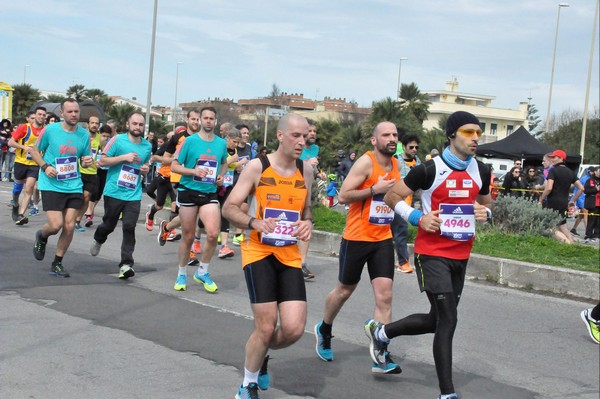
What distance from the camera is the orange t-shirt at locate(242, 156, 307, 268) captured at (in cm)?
526

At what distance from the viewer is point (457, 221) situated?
5535 millimetres

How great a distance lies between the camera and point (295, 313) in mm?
5117

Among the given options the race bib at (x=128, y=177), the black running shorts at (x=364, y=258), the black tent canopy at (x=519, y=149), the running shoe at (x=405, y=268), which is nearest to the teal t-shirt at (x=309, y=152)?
the running shoe at (x=405, y=268)

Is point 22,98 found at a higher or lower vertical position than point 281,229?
higher

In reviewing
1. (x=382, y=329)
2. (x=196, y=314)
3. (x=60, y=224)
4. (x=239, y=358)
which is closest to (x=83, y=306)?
(x=196, y=314)

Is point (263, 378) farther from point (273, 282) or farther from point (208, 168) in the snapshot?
point (208, 168)

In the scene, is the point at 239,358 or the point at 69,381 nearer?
the point at 69,381

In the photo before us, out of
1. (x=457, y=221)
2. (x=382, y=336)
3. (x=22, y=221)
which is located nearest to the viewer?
(x=457, y=221)

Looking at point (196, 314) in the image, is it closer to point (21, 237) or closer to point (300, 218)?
point (300, 218)

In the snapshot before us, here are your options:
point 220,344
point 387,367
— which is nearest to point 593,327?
point 387,367

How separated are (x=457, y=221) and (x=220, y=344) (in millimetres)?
2416

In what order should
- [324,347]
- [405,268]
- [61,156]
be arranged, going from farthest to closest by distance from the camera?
[405,268] → [61,156] → [324,347]

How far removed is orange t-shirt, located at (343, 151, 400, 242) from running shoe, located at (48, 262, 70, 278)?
429 centimetres

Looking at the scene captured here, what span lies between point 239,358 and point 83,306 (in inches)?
92.6
